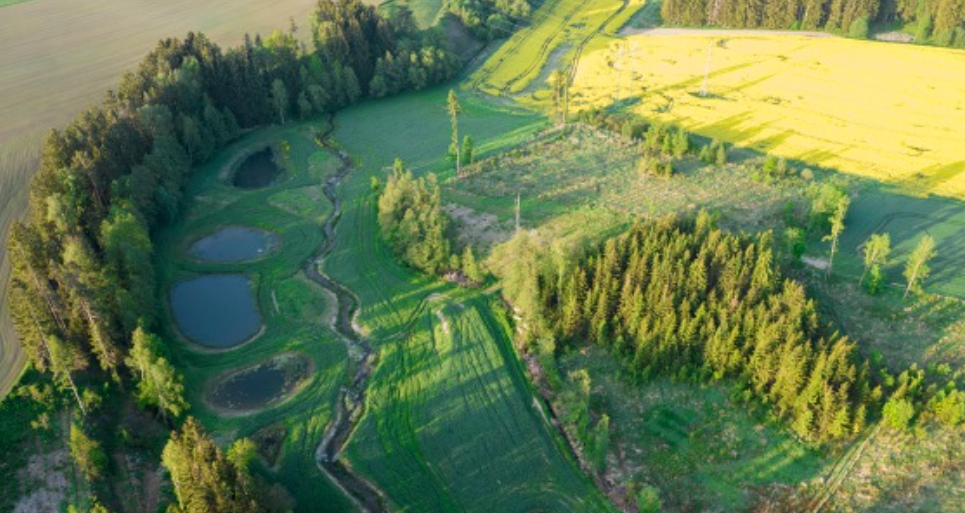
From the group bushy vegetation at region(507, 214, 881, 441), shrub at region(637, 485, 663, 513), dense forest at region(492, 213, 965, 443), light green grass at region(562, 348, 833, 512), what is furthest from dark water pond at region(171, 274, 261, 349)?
shrub at region(637, 485, 663, 513)

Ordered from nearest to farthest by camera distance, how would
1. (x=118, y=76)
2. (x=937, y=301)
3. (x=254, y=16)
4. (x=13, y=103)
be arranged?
(x=937, y=301), (x=13, y=103), (x=118, y=76), (x=254, y=16)

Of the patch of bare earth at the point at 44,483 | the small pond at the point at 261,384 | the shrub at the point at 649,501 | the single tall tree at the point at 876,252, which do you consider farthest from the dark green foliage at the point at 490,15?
the shrub at the point at 649,501

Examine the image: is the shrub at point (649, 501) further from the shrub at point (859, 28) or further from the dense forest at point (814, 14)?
the shrub at point (859, 28)

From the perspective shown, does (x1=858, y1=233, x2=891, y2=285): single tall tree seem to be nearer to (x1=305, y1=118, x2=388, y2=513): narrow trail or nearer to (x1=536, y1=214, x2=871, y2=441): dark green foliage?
(x1=536, y1=214, x2=871, y2=441): dark green foliage

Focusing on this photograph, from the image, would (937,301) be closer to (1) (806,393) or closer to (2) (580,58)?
(1) (806,393)

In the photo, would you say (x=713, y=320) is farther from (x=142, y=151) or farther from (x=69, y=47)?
(x=69, y=47)

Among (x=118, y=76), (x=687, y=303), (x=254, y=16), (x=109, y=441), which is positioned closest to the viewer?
(x=109, y=441)

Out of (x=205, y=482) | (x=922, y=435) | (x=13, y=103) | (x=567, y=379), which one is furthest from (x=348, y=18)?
(x=922, y=435)
